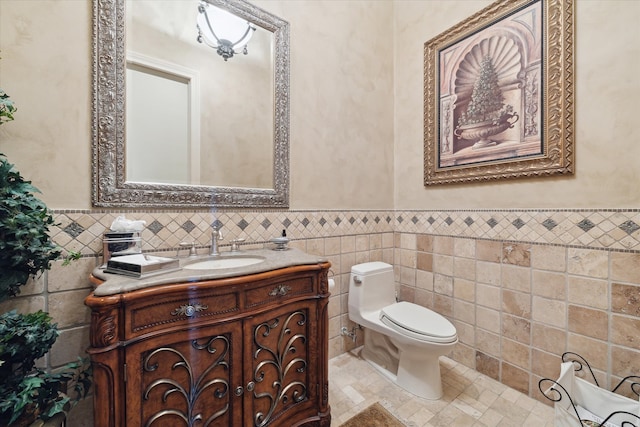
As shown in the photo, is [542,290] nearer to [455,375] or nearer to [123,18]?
Answer: [455,375]

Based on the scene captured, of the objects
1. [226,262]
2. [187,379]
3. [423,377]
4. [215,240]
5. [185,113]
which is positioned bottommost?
[423,377]

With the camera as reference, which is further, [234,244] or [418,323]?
[418,323]

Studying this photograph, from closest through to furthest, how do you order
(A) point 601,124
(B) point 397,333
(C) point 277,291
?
(C) point 277,291, (A) point 601,124, (B) point 397,333

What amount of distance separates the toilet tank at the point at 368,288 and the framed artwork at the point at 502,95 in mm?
783

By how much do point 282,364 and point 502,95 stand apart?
1977mm

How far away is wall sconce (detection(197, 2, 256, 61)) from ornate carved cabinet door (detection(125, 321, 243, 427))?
1438mm

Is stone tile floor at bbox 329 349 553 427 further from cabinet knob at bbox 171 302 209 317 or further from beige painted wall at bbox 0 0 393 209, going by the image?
beige painted wall at bbox 0 0 393 209

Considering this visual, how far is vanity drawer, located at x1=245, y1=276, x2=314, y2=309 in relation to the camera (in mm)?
1068

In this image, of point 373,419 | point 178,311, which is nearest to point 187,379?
point 178,311

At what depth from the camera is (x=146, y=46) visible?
1.28 m

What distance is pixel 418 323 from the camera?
1.58m

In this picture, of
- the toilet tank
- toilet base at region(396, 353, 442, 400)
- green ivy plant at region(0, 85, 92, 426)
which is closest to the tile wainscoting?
the toilet tank

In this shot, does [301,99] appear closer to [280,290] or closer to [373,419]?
[280,290]

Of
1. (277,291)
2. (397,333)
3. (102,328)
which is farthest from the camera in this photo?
(397,333)
